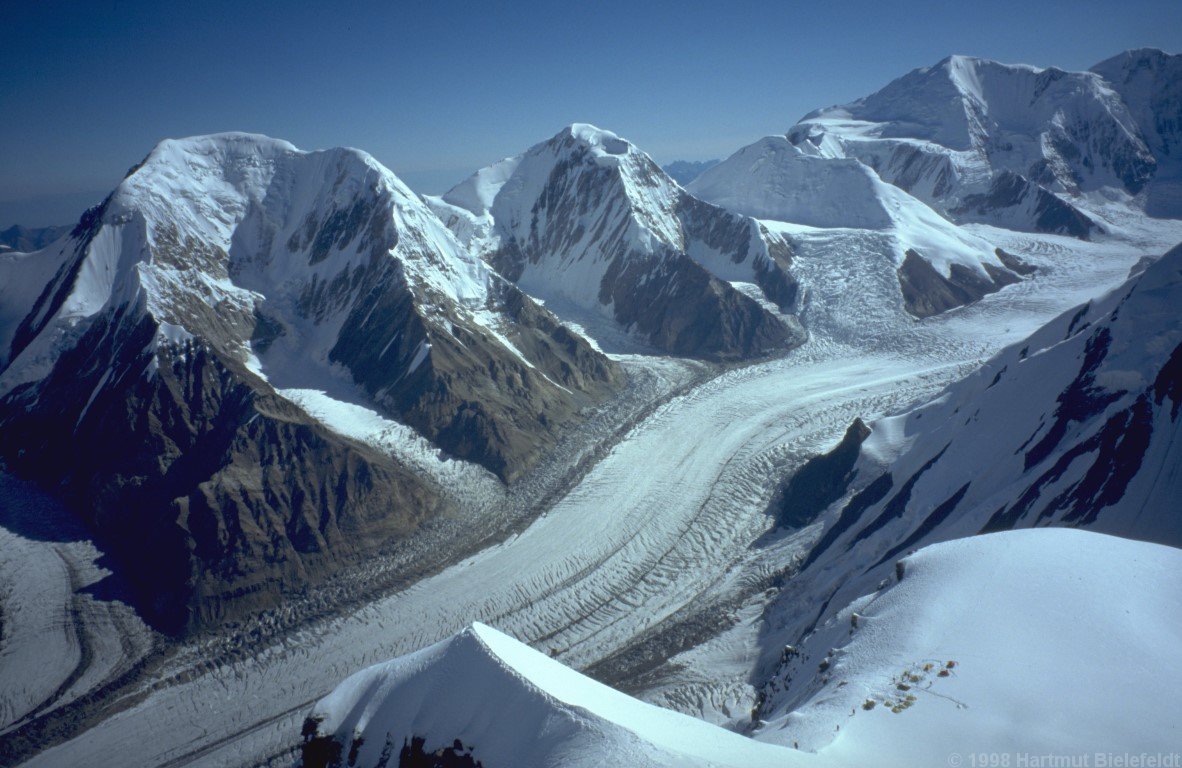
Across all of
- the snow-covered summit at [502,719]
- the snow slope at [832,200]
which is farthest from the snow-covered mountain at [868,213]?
the snow-covered summit at [502,719]

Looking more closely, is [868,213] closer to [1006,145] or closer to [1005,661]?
[1006,145]

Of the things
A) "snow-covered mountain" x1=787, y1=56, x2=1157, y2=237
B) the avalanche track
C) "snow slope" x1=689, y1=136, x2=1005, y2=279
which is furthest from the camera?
"snow-covered mountain" x1=787, y1=56, x2=1157, y2=237

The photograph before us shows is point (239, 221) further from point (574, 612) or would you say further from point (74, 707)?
point (574, 612)

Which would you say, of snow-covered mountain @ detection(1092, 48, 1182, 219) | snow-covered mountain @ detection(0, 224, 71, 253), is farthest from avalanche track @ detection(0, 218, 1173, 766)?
snow-covered mountain @ detection(0, 224, 71, 253)

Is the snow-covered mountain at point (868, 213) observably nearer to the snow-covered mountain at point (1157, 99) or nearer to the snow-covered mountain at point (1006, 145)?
the snow-covered mountain at point (1006, 145)

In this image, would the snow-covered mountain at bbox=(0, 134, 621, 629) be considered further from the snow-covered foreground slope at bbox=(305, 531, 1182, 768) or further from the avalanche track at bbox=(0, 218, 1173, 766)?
the snow-covered foreground slope at bbox=(305, 531, 1182, 768)
